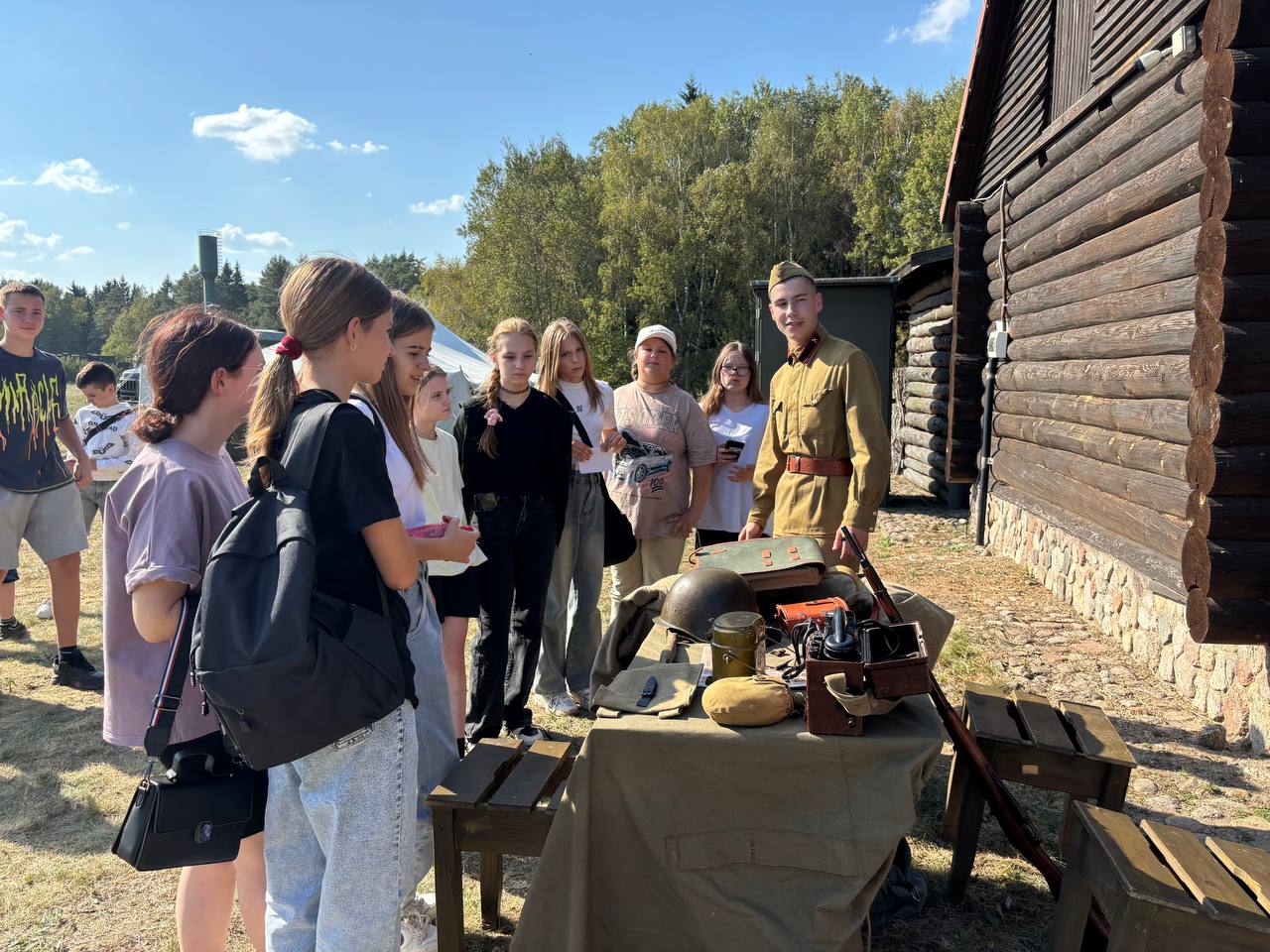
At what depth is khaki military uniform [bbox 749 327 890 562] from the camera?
3.97 metres

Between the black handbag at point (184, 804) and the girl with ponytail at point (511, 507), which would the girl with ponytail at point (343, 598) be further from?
the girl with ponytail at point (511, 507)

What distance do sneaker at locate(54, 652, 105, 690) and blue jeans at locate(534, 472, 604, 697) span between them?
283 cm

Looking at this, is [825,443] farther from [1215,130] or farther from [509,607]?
[1215,130]

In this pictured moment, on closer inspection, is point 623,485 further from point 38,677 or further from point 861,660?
point 38,677

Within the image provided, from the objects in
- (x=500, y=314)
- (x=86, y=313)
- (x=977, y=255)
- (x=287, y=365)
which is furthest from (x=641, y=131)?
(x=86, y=313)

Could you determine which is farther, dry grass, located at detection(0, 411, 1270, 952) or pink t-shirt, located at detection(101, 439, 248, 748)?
dry grass, located at detection(0, 411, 1270, 952)

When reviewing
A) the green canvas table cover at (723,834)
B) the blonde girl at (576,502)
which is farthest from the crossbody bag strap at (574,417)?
the green canvas table cover at (723,834)

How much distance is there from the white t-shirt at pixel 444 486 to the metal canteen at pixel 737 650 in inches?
57.5

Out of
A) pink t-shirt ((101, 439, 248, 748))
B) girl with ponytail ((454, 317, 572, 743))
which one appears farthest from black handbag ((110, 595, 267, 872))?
girl with ponytail ((454, 317, 572, 743))

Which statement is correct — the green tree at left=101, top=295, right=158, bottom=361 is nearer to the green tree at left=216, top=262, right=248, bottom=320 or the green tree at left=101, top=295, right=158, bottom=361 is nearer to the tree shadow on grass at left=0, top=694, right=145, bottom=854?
the green tree at left=216, top=262, right=248, bottom=320

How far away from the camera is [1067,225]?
6.97 meters

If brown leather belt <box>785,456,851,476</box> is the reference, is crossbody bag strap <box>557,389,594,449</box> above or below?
above

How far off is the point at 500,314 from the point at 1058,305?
3306 cm

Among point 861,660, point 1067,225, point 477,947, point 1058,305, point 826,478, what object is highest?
point 1067,225
